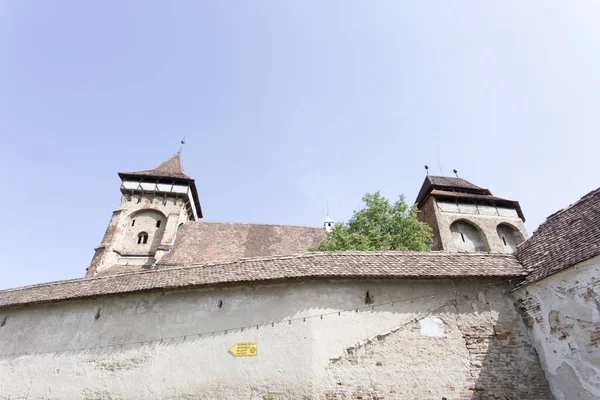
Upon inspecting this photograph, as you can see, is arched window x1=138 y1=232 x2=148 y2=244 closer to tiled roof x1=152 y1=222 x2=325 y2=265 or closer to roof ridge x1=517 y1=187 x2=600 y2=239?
tiled roof x1=152 y1=222 x2=325 y2=265

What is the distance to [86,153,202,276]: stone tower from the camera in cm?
2069

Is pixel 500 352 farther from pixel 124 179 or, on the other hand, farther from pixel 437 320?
pixel 124 179

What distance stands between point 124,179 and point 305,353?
71.7 ft

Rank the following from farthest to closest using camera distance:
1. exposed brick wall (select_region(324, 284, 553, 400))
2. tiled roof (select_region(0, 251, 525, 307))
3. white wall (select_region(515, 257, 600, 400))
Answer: tiled roof (select_region(0, 251, 525, 307))
exposed brick wall (select_region(324, 284, 553, 400))
white wall (select_region(515, 257, 600, 400))

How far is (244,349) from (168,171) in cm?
2139

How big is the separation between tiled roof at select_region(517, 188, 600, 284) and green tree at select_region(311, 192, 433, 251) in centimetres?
633

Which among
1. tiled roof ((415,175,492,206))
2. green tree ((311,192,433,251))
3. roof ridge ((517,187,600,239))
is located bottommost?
roof ridge ((517,187,600,239))

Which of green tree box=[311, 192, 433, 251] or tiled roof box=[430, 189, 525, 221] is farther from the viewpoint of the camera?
tiled roof box=[430, 189, 525, 221]

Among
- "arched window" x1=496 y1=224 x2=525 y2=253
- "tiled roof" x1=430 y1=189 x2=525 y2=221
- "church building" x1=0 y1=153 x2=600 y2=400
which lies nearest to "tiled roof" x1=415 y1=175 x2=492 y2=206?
"tiled roof" x1=430 y1=189 x2=525 y2=221

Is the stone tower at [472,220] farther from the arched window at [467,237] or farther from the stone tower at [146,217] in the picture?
the stone tower at [146,217]

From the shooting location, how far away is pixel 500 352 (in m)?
7.14

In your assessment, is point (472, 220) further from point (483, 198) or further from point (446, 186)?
Answer: point (446, 186)

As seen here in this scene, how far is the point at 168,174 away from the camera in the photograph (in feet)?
81.3

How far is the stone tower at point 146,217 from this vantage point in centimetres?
2069
